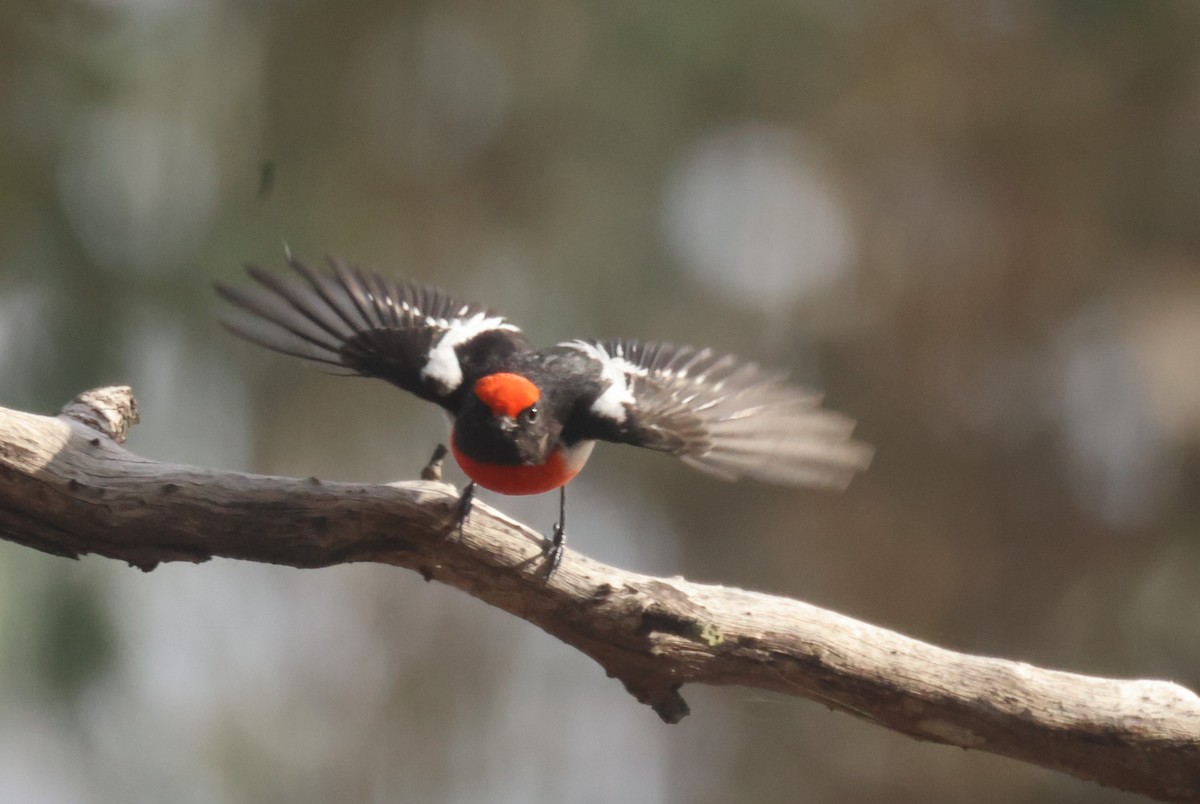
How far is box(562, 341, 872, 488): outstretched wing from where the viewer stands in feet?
8.16

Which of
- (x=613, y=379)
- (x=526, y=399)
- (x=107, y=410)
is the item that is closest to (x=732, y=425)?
(x=613, y=379)

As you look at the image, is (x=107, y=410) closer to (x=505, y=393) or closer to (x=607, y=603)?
(x=505, y=393)

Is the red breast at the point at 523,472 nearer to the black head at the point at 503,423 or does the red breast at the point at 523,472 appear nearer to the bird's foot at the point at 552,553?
the black head at the point at 503,423

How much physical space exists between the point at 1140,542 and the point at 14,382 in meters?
4.33

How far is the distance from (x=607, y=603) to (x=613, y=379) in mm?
800

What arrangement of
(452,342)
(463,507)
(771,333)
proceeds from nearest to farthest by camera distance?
(463,507)
(452,342)
(771,333)

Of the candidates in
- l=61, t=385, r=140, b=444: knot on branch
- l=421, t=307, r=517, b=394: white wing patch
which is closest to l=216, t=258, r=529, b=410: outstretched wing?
l=421, t=307, r=517, b=394: white wing patch

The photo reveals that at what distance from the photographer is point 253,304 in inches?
94.7

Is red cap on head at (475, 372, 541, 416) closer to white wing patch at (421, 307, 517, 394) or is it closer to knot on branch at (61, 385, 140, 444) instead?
white wing patch at (421, 307, 517, 394)

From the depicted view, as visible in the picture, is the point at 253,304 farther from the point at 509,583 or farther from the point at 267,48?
the point at 267,48

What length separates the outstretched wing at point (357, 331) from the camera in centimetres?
247

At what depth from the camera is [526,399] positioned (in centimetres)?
245

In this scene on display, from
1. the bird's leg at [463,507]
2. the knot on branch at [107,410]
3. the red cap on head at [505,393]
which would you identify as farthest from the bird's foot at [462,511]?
the knot on branch at [107,410]

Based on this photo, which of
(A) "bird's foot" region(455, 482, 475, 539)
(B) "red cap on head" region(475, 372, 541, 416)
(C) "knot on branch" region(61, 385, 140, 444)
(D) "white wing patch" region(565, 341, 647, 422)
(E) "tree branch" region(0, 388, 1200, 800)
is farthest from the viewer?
(D) "white wing patch" region(565, 341, 647, 422)
